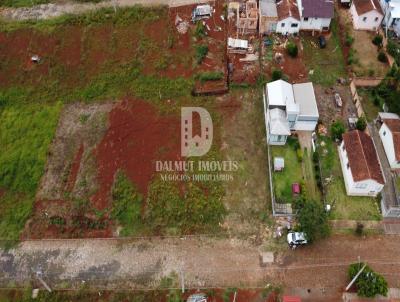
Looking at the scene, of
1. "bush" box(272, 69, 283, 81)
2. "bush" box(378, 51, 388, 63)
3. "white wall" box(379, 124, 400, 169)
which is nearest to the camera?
"white wall" box(379, 124, 400, 169)

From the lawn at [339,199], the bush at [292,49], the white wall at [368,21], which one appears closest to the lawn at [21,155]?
the bush at [292,49]

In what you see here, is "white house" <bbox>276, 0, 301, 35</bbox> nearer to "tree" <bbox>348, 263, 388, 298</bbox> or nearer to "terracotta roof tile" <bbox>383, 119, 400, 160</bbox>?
"terracotta roof tile" <bbox>383, 119, 400, 160</bbox>

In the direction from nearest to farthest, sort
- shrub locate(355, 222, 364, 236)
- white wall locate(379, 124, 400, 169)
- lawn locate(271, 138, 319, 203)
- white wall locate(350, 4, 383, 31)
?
shrub locate(355, 222, 364, 236) → lawn locate(271, 138, 319, 203) → white wall locate(379, 124, 400, 169) → white wall locate(350, 4, 383, 31)

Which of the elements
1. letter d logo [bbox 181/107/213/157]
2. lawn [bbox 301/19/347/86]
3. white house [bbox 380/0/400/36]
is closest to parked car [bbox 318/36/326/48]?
lawn [bbox 301/19/347/86]

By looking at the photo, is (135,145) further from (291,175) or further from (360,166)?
(360,166)

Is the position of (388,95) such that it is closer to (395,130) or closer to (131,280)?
(395,130)

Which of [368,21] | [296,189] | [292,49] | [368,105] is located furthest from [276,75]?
[368,21]
